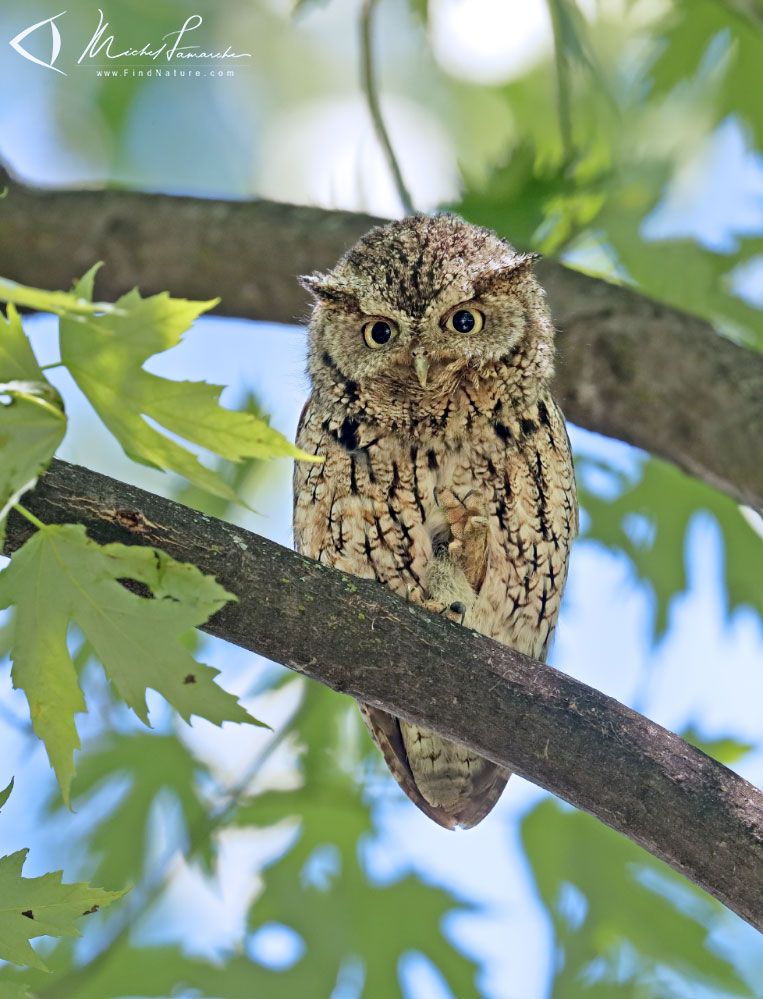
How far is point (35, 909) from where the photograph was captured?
154 centimetres

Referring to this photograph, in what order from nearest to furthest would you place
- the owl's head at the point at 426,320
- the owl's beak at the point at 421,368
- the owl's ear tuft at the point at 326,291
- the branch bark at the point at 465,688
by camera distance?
the branch bark at the point at 465,688, the owl's beak at the point at 421,368, the owl's head at the point at 426,320, the owl's ear tuft at the point at 326,291

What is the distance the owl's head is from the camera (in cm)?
256

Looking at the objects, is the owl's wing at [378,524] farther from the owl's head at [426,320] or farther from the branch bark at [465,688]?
the branch bark at [465,688]

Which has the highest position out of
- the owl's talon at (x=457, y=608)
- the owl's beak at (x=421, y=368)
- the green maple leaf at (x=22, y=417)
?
the green maple leaf at (x=22, y=417)

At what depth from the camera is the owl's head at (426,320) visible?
2.56 m

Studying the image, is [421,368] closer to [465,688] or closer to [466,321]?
[466,321]

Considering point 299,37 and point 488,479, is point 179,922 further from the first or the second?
point 299,37

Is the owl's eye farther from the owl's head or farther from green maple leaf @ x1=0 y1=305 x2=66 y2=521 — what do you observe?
green maple leaf @ x1=0 y1=305 x2=66 y2=521

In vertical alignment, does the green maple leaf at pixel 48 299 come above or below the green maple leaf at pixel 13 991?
above

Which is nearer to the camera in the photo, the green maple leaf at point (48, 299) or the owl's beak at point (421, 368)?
the green maple leaf at point (48, 299)
